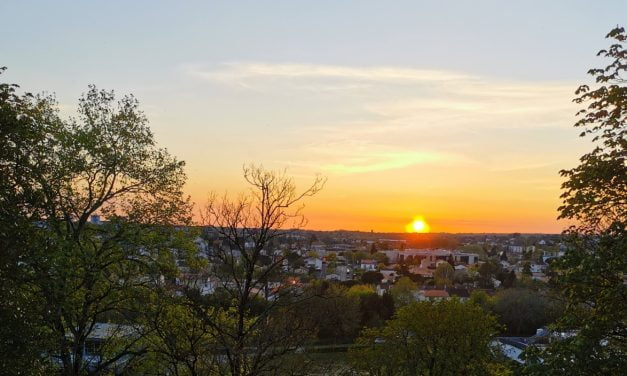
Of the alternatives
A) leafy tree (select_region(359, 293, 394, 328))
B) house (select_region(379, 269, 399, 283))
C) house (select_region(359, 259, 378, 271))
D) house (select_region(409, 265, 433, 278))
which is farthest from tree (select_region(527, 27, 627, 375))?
house (select_region(359, 259, 378, 271))

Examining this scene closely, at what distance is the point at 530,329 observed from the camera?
48812 millimetres

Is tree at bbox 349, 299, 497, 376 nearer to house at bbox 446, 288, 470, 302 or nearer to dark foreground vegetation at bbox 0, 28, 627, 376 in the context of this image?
dark foreground vegetation at bbox 0, 28, 627, 376

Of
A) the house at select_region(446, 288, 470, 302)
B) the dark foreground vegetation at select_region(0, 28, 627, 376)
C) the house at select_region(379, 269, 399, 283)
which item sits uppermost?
the dark foreground vegetation at select_region(0, 28, 627, 376)

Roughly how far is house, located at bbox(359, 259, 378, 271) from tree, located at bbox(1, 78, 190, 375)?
313ft

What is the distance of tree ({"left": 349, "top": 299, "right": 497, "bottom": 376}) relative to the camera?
1970 cm

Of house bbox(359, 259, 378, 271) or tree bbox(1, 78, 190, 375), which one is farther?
house bbox(359, 259, 378, 271)

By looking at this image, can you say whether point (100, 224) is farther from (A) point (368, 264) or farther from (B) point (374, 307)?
(A) point (368, 264)

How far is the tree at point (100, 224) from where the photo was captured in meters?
11.2

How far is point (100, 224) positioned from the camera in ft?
44.2

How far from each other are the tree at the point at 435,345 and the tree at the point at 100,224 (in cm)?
945

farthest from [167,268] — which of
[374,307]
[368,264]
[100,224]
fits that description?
[368,264]

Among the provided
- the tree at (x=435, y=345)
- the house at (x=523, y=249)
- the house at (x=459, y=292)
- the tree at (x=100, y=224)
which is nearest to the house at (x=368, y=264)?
the house at (x=459, y=292)

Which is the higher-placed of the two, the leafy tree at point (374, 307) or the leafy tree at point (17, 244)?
the leafy tree at point (17, 244)

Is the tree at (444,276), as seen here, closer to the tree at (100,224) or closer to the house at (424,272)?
the house at (424,272)
